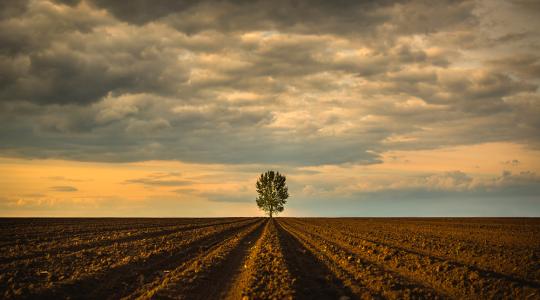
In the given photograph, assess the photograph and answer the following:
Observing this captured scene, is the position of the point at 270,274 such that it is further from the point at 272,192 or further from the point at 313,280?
the point at 272,192

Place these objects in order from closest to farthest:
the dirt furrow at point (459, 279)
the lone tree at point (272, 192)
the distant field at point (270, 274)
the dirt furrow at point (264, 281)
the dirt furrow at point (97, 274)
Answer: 1. the dirt furrow at point (264, 281)
2. the distant field at point (270, 274)
3. the dirt furrow at point (459, 279)
4. the dirt furrow at point (97, 274)
5. the lone tree at point (272, 192)

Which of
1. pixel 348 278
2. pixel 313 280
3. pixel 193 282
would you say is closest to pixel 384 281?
pixel 348 278

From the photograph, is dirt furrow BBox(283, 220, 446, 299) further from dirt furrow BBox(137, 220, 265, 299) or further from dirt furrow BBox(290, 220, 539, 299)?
dirt furrow BBox(137, 220, 265, 299)

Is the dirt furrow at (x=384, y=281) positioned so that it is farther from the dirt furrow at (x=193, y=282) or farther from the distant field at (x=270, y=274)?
the dirt furrow at (x=193, y=282)

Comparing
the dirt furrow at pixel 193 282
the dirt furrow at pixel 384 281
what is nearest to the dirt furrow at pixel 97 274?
the dirt furrow at pixel 193 282

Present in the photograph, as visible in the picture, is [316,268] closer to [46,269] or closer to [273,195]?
[46,269]

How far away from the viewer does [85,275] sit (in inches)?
590

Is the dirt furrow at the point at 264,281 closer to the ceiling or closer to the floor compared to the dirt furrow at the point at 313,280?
closer to the ceiling

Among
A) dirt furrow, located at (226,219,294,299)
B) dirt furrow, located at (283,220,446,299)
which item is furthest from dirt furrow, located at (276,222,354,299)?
dirt furrow, located at (283,220,446,299)

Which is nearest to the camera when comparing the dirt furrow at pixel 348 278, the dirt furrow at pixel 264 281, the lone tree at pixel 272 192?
the dirt furrow at pixel 264 281

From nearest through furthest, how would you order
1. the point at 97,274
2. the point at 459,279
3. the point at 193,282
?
the point at 193,282
the point at 459,279
the point at 97,274

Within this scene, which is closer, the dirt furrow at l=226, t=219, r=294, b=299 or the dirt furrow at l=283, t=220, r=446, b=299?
the dirt furrow at l=226, t=219, r=294, b=299

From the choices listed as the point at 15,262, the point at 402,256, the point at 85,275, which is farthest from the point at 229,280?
the point at 15,262

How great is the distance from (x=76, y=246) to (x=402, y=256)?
→ 20150mm
